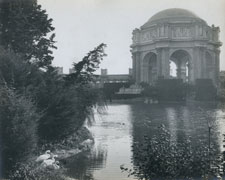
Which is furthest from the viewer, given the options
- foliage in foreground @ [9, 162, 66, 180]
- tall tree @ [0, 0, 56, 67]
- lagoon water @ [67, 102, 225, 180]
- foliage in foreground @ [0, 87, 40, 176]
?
tall tree @ [0, 0, 56, 67]

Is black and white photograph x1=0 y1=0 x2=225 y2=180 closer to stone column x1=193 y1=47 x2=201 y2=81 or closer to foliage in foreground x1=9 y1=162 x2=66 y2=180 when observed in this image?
foliage in foreground x1=9 y1=162 x2=66 y2=180

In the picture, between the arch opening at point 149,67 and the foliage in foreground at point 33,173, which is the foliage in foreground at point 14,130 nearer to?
the foliage in foreground at point 33,173

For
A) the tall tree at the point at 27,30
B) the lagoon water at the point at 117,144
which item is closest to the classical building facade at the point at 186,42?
the lagoon water at the point at 117,144

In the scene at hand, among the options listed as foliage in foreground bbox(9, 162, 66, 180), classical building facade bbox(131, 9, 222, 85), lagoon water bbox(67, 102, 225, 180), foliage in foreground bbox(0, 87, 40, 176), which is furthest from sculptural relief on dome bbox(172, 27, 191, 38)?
foliage in foreground bbox(0, 87, 40, 176)

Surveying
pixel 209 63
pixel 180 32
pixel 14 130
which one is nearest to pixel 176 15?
pixel 180 32

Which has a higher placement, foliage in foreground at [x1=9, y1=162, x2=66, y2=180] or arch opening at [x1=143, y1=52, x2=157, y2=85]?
arch opening at [x1=143, y1=52, x2=157, y2=85]

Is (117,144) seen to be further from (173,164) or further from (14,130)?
(173,164)

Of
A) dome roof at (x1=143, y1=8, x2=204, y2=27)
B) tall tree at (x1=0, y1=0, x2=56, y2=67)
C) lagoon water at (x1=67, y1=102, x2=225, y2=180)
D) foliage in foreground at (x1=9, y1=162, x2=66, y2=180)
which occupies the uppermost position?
dome roof at (x1=143, y1=8, x2=204, y2=27)

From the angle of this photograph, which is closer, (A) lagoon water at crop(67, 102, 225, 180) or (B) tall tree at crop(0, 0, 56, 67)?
(A) lagoon water at crop(67, 102, 225, 180)

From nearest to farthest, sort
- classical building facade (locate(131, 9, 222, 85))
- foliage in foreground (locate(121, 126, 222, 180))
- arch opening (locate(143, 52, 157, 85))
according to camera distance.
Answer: foliage in foreground (locate(121, 126, 222, 180))
classical building facade (locate(131, 9, 222, 85))
arch opening (locate(143, 52, 157, 85))
